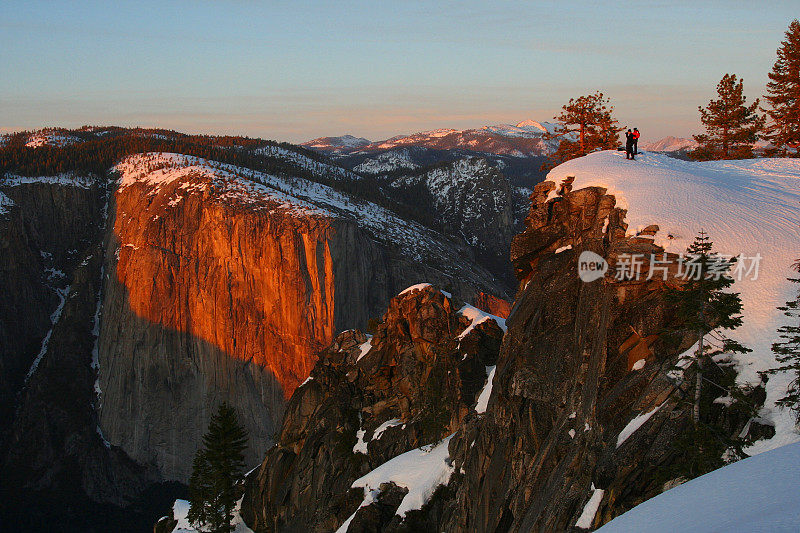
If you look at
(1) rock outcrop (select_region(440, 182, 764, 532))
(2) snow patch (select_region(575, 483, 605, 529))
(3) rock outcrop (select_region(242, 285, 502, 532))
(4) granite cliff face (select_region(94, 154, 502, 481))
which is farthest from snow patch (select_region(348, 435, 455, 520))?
(4) granite cliff face (select_region(94, 154, 502, 481))

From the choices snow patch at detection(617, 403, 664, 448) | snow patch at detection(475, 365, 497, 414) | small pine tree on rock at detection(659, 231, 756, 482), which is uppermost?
small pine tree on rock at detection(659, 231, 756, 482)

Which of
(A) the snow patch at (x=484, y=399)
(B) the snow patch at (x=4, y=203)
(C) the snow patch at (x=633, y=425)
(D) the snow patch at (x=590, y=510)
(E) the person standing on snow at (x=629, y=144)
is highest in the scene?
(E) the person standing on snow at (x=629, y=144)

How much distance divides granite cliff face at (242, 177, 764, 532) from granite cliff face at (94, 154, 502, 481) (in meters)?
59.6

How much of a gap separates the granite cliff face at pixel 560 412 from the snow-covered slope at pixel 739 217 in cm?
75

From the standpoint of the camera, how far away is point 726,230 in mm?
22625

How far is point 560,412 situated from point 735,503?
39.5ft

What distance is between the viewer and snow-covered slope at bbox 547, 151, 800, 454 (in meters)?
17.7

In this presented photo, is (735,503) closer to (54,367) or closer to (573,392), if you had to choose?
(573,392)

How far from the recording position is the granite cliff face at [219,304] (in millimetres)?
94250

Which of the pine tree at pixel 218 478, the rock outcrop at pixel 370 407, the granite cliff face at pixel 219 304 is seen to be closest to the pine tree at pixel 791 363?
the rock outcrop at pixel 370 407

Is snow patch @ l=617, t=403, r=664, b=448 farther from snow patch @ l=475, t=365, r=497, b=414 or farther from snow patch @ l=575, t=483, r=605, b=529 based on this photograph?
snow patch @ l=475, t=365, r=497, b=414

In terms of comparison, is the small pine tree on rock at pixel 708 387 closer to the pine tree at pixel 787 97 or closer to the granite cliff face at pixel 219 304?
the pine tree at pixel 787 97

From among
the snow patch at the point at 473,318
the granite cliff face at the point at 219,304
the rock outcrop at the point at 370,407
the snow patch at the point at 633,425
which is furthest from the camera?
the granite cliff face at the point at 219,304

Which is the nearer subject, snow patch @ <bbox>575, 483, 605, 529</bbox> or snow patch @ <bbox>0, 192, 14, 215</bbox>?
snow patch @ <bbox>575, 483, 605, 529</bbox>
